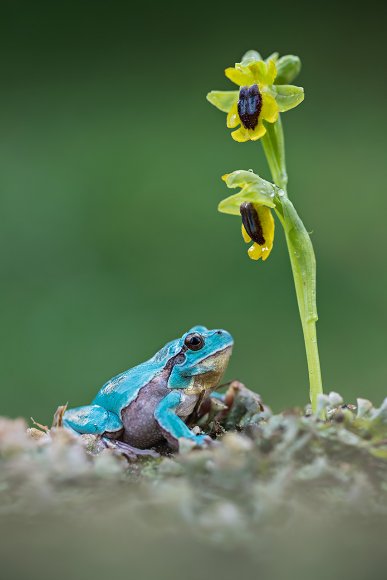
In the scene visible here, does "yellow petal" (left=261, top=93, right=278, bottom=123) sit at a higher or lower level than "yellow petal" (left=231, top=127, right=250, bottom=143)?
higher

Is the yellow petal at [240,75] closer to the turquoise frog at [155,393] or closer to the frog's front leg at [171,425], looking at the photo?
the turquoise frog at [155,393]

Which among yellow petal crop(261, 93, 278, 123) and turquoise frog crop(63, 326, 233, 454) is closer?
turquoise frog crop(63, 326, 233, 454)

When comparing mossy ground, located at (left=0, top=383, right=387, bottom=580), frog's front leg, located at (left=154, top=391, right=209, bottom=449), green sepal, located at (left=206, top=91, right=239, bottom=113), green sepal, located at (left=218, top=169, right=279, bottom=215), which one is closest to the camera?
mossy ground, located at (left=0, top=383, right=387, bottom=580)

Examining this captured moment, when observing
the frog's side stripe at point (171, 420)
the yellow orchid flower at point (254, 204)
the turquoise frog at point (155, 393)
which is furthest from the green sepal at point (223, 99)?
the frog's side stripe at point (171, 420)

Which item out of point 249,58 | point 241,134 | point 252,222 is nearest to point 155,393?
point 252,222

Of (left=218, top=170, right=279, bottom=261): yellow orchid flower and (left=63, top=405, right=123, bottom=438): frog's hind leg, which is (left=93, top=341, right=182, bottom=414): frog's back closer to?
(left=63, top=405, right=123, bottom=438): frog's hind leg

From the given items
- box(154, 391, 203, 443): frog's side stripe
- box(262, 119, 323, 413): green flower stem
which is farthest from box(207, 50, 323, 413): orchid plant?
box(154, 391, 203, 443): frog's side stripe

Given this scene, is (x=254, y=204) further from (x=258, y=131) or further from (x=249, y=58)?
(x=249, y=58)

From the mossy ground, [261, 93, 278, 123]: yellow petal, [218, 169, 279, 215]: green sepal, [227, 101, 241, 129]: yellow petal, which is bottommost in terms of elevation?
Result: the mossy ground
